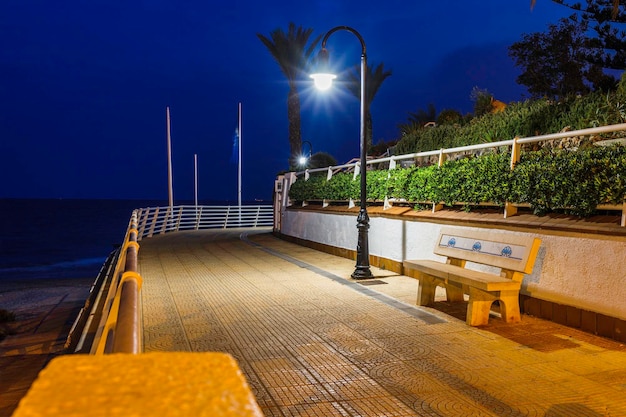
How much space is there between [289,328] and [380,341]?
1.22m

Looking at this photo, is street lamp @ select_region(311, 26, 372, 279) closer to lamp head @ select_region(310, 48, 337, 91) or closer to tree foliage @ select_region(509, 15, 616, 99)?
lamp head @ select_region(310, 48, 337, 91)

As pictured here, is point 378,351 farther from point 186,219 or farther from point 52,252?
point 52,252

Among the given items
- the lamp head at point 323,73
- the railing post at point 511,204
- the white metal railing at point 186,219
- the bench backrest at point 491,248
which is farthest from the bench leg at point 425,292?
the white metal railing at point 186,219

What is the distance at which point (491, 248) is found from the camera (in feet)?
23.1

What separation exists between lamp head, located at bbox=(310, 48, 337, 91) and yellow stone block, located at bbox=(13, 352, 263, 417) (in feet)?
34.1

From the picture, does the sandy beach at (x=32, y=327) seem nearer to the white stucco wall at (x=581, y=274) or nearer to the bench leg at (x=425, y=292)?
the bench leg at (x=425, y=292)

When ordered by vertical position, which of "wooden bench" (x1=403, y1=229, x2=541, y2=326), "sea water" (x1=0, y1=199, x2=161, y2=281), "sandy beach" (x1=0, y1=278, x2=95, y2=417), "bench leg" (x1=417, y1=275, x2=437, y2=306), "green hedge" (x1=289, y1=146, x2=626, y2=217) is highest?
"green hedge" (x1=289, y1=146, x2=626, y2=217)

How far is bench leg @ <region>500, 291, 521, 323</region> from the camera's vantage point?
649cm

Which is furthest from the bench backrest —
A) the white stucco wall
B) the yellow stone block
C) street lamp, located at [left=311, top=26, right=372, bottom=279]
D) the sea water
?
the sea water

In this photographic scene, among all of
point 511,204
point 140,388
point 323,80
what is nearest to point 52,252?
point 323,80

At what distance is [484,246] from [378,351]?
2.50 m

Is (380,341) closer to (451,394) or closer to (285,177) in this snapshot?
(451,394)

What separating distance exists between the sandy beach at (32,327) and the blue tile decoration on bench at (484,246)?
650 cm

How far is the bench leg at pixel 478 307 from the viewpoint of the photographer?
6481 millimetres
